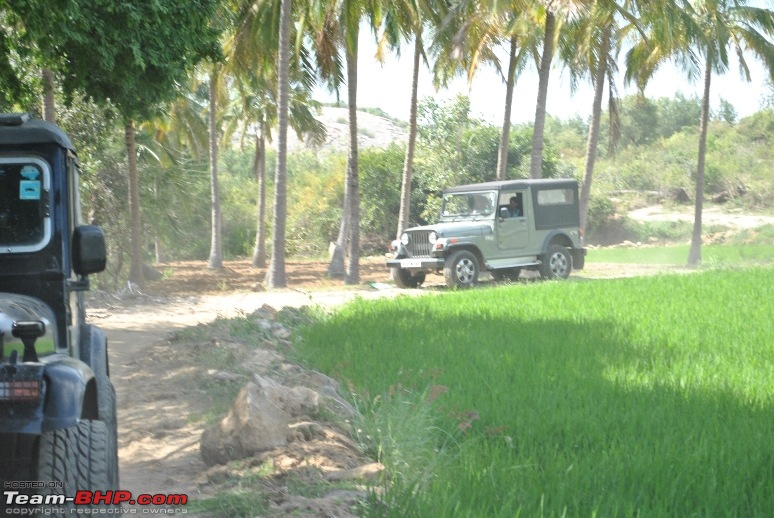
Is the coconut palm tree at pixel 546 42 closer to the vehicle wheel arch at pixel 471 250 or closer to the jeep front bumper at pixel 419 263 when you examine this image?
the vehicle wheel arch at pixel 471 250

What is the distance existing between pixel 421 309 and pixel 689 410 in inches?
302

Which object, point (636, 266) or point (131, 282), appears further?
point (636, 266)

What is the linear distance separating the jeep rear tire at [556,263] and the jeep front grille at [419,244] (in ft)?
10.7

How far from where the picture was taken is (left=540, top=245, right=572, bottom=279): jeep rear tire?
22.0m

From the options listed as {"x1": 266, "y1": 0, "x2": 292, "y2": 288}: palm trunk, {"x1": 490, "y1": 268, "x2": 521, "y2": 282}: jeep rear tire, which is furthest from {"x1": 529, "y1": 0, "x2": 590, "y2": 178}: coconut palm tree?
{"x1": 266, "y1": 0, "x2": 292, "y2": 288}: palm trunk

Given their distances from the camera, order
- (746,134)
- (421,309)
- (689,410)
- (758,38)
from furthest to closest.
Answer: (746,134) < (758,38) < (421,309) < (689,410)

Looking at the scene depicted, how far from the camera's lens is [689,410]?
22.5 feet

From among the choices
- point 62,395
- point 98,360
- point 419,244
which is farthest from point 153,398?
point 419,244

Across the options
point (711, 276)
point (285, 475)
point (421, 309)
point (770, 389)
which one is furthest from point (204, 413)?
point (711, 276)

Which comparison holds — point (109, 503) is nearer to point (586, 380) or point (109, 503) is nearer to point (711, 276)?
point (586, 380)

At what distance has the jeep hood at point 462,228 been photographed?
20.3 metres

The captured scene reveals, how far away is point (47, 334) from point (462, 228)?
54.6ft

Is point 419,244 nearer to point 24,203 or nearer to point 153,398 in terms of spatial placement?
point 153,398

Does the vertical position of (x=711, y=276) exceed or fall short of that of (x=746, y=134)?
it falls short
